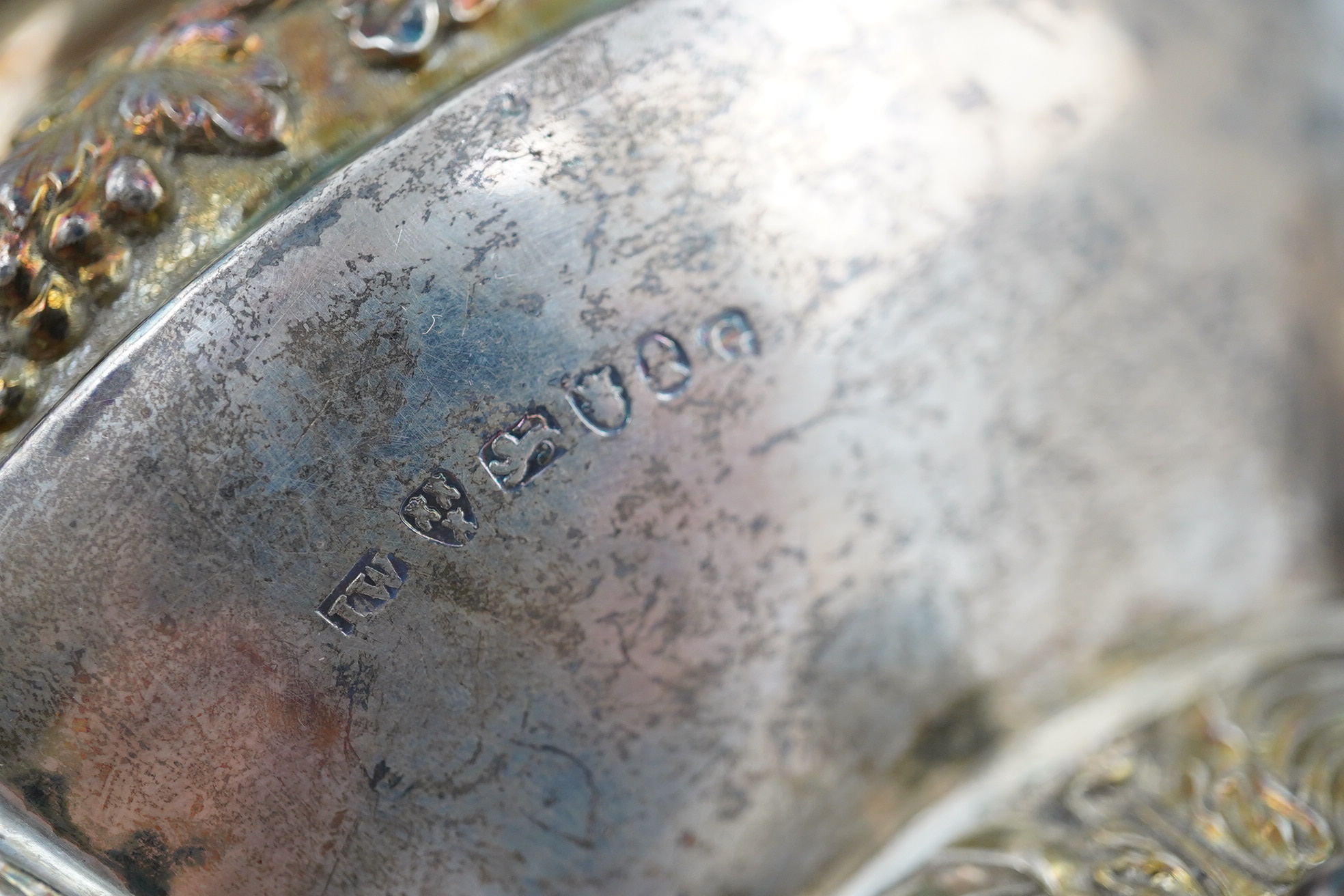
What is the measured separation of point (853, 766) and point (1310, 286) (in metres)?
0.44

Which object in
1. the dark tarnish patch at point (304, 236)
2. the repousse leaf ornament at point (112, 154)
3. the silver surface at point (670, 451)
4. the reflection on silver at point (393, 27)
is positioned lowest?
the silver surface at point (670, 451)

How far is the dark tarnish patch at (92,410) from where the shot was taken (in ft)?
1.59

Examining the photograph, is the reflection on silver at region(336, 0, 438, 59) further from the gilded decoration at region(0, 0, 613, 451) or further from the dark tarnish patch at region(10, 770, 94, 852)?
the dark tarnish patch at region(10, 770, 94, 852)

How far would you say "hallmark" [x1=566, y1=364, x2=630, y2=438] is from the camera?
538 millimetres

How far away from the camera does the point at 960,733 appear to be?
2.31 feet

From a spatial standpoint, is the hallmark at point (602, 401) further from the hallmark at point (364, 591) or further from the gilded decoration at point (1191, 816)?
the gilded decoration at point (1191, 816)

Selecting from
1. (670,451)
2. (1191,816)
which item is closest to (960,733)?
(1191,816)

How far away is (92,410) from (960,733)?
53 centimetres

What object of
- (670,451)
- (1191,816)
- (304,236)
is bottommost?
(1191,816)

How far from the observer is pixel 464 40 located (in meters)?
0.54

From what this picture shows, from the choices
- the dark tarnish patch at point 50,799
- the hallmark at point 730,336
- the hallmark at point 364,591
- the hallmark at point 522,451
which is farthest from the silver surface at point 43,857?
the hallmark at point 730,336

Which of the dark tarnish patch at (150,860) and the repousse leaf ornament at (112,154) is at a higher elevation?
the repousse leaf ornament at (112,154)

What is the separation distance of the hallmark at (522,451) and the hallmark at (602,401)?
0.02 m

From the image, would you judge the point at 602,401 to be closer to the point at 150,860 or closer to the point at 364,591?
the point at 364,591
